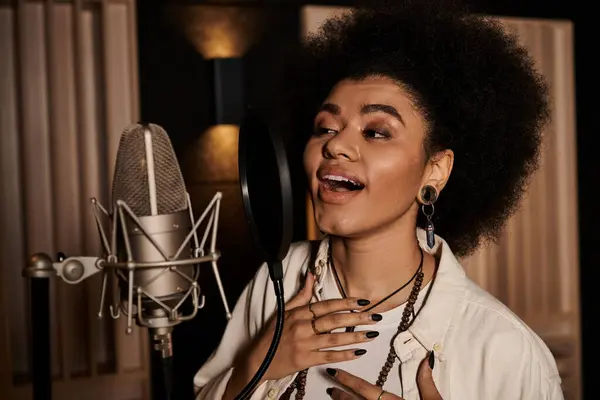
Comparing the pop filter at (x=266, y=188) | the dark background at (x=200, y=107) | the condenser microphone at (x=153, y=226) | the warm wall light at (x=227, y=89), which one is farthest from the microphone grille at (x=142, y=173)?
the warm wall light at (x=227, y=89)

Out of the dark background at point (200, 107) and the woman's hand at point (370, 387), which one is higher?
the dark background at point (200, 107)

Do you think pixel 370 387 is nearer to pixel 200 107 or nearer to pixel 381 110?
pixel 381 110

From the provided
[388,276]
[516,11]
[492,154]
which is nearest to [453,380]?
[388,276]

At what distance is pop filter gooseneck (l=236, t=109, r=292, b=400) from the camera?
938 millimetres

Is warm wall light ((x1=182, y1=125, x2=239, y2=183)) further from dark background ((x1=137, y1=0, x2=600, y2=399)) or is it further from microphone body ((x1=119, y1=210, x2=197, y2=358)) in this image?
microphone body ((x1=119, y1=210, x2=197, y2=358))

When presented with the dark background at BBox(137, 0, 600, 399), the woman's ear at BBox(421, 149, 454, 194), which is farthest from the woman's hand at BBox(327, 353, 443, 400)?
the dark background at BBox(137, 0, 600, 399)

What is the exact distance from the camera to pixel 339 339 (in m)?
1.47

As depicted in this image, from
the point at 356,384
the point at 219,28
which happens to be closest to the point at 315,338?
the point at 356,384

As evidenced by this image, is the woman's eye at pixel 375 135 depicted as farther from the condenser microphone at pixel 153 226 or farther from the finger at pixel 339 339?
the condenser microphone at pixel 153 226

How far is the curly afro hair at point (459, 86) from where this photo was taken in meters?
1.67

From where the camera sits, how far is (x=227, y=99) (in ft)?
9.50

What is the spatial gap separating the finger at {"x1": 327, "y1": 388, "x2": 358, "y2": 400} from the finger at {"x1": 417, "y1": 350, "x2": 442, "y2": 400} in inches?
5.2

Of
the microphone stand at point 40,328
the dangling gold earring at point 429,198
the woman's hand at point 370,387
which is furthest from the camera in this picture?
the dangling gold earring at point 429,198

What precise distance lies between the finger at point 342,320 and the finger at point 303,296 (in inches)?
4.0
